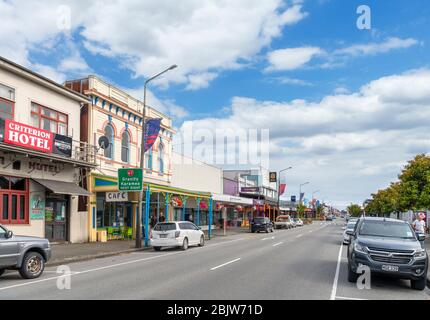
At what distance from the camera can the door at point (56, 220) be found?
22250mm

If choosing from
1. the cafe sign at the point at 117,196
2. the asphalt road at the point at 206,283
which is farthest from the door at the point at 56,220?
the asphalt road at the point at 206,283

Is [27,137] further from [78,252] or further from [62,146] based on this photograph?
[78,252]

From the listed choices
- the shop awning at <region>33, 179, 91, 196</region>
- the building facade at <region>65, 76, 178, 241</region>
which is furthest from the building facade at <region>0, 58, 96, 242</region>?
the building facade at <region>65, 76, 178, 241</region>

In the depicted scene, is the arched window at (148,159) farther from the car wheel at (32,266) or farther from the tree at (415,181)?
the car wheel at (32,266)

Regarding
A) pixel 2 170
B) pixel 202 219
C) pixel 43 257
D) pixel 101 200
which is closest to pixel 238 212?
pixel 202 219

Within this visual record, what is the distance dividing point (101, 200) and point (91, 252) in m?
7.83

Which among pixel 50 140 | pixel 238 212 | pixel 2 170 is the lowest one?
pixel 238 212

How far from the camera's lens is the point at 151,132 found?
25.5 m

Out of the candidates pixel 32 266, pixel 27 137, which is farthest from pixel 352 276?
pixel 27 137

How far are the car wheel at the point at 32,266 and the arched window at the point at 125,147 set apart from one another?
55.9 ft

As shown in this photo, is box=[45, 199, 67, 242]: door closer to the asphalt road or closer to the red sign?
the red sign

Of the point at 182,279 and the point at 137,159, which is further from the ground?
the point at 137,159

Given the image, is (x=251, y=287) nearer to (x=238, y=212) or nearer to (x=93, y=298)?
(x=93, y=298)
